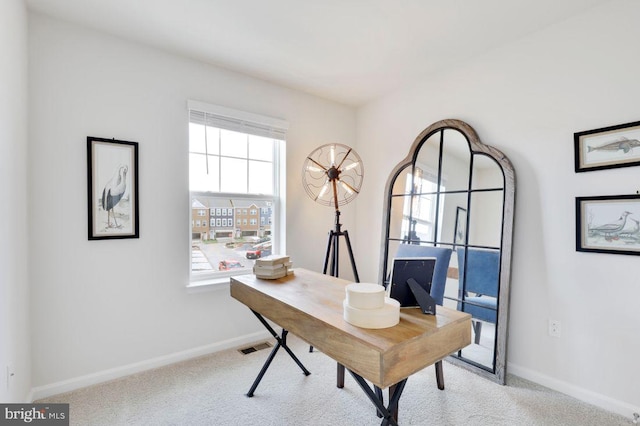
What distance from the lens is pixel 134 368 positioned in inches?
93.7

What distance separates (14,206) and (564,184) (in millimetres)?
3359

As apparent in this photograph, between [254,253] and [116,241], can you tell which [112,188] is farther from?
[254,253]

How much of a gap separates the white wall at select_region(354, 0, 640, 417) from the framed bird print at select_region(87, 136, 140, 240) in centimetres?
275

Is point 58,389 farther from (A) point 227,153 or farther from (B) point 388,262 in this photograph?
(B) point 388,262

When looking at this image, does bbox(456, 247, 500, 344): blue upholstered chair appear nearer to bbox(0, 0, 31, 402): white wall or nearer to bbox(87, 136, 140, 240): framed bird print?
bbox(87, 136, 140, 240): framed bird print

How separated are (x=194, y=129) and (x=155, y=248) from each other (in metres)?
1.04

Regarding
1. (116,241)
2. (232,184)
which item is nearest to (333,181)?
(232,184)

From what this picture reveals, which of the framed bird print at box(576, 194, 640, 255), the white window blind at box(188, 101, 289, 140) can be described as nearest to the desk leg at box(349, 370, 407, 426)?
the framed bird print at box(576, 194, 640, 255)

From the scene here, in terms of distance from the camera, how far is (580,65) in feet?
6.82

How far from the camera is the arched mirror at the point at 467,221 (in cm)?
234

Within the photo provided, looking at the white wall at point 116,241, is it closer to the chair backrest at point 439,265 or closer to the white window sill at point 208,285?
the white window sill at point 208,285

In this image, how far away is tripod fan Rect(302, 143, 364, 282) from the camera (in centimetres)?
285

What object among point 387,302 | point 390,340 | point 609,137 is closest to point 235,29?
point 387,302

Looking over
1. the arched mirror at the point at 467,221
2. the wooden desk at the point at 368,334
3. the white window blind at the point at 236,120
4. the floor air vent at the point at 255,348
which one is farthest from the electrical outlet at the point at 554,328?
the white window blind at the point at 236,120
